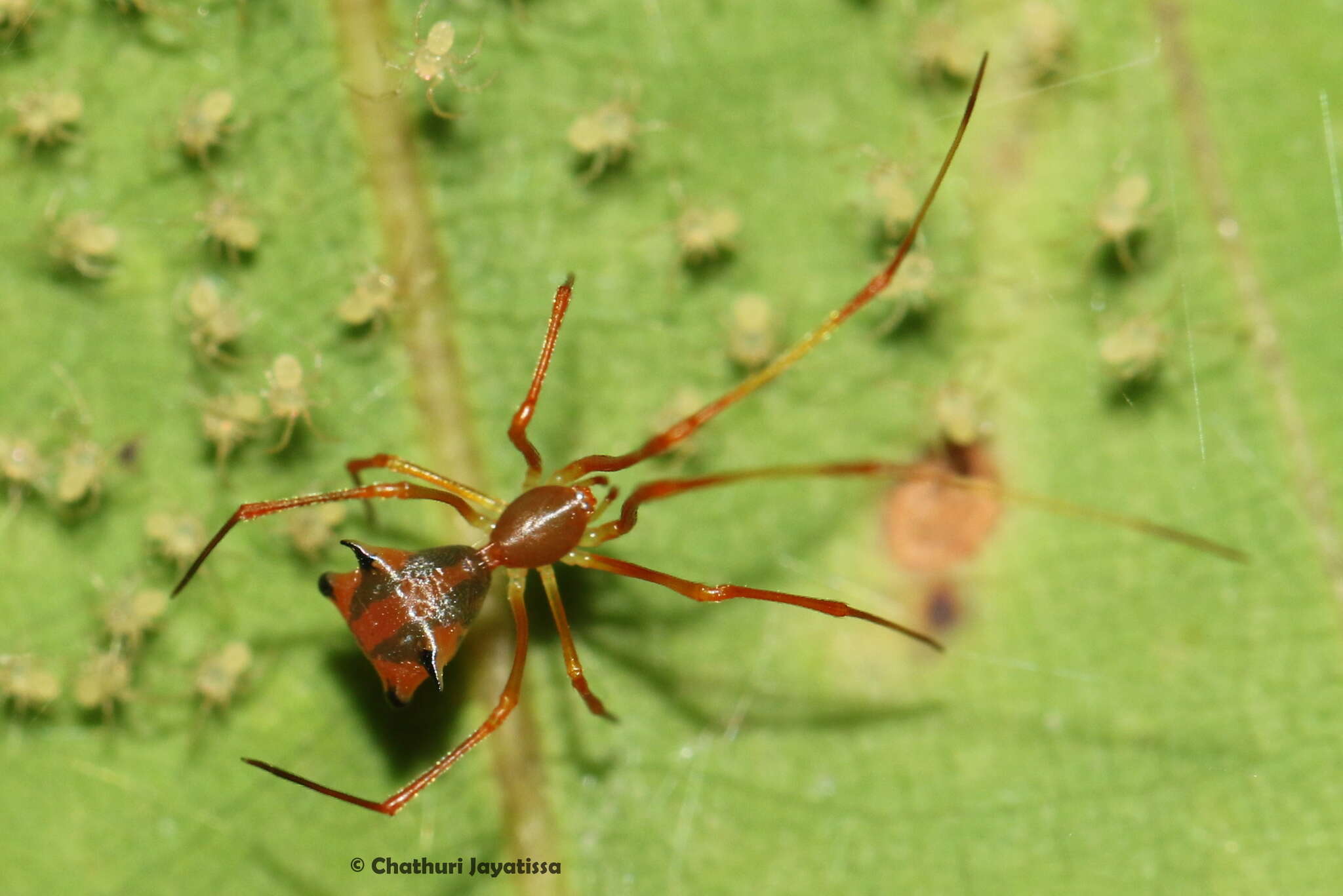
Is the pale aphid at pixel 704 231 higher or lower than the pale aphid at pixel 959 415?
higher

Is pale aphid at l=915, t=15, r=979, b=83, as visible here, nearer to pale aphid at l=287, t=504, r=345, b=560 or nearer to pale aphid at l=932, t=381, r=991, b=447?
pale aphid at l=932, t=381, r=991, b=447

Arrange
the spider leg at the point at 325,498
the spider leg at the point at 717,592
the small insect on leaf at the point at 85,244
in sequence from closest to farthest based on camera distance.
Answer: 1. the spider leg at the point at 717,592
2. the spider leg at the point at 325,498
3. the small insect on leaf at the point at 85,244

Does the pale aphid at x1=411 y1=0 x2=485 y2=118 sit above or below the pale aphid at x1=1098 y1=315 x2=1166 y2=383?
above

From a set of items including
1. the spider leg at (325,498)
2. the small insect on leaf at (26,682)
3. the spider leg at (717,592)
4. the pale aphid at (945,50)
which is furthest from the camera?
the small insect on leaf at (26,682)

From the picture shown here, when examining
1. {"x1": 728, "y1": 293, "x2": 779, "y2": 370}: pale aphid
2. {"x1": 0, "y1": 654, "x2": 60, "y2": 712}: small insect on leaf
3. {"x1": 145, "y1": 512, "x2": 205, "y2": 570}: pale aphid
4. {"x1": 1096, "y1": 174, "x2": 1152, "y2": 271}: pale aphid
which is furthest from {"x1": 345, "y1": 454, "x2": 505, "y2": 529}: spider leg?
{"x1": 1096, "y1": 174, "x2": 1152, "y2": 271}: pale aphid

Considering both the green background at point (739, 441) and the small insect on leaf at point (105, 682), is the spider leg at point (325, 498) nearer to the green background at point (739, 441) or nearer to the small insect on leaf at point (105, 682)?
the green background at point (739, 441)

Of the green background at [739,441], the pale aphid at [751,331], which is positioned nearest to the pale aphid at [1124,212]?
the green background at [739,441]
